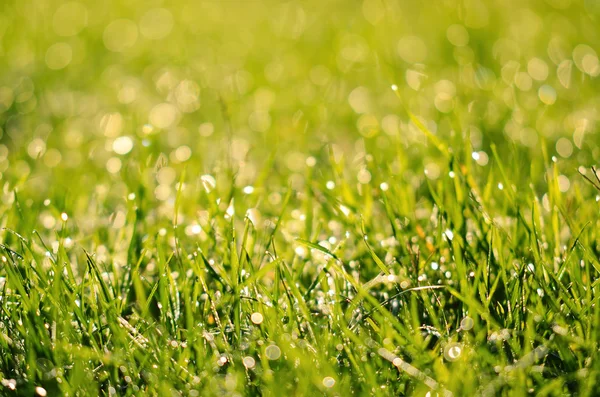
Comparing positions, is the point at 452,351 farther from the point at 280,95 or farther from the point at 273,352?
the point at 280,95

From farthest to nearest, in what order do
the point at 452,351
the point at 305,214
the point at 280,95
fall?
the point at 280,95
the point at 305,214
the point at 452,351

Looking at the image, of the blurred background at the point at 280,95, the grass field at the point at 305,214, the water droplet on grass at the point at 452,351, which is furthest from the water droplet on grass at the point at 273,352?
the blurred background at the point at 280,95

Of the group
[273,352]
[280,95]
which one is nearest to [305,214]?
[273,352]

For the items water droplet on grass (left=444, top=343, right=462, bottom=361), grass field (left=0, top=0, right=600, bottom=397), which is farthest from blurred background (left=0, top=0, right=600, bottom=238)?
water droplet on grass (left=444, top=343, right=462, bottom=361)

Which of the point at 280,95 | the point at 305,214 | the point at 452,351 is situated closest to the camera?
the point at 452,351

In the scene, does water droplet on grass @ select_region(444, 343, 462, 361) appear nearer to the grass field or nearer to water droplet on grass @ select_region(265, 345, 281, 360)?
the grass field

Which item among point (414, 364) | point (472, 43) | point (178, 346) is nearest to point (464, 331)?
point (414, 364)

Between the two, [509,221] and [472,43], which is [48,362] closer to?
[509,221]

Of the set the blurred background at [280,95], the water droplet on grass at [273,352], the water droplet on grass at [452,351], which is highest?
the water droplet on grass at [273,352]

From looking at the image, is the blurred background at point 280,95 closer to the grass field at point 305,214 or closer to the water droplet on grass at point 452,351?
the grass field at point 305,214
